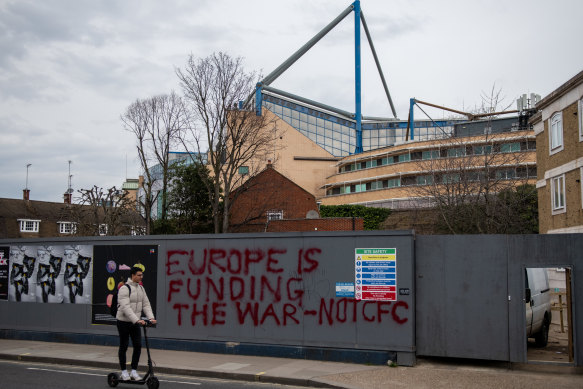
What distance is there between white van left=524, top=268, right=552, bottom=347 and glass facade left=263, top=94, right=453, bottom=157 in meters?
61.7

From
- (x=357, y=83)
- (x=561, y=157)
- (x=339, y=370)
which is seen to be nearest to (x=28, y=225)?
(x=357, y=83)

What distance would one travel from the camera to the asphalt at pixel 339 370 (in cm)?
915

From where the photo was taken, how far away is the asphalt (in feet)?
30.0

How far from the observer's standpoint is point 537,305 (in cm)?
1208

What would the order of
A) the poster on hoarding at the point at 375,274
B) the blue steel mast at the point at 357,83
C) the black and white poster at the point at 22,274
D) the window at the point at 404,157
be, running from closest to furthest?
1. the poster on hoarding at the point at 375,274
2. the black and white poster at the point at 22,274
3. the window at the point at 404,157
4. the blue steel mast at the point at 357,83

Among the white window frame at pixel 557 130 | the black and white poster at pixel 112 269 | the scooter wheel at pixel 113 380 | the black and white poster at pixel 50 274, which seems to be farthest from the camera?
the white window frame at pixel 557 130

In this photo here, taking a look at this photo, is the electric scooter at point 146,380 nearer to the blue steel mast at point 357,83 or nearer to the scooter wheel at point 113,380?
the scooter wheel at point 113,380

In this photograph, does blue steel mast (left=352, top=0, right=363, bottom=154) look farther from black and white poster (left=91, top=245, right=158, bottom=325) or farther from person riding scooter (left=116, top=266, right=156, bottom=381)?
person riding scooter (left=116, top=266, right=156, bottom=381)

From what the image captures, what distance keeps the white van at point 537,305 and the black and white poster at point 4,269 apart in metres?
13.3

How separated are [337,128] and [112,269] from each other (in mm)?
71117

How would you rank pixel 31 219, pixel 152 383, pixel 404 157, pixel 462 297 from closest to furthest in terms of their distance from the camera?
pixel 152 383 → pixel 462 297 → pixel 404 157 → pixel 31 219

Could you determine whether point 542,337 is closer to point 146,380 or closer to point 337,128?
point 146,380

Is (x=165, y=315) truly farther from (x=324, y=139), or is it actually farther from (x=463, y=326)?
(x=324, y=139)

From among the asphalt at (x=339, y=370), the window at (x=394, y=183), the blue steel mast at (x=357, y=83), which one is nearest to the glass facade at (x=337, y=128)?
the blue steel mast at (x=357, y=83)
